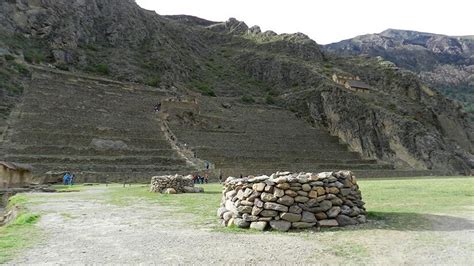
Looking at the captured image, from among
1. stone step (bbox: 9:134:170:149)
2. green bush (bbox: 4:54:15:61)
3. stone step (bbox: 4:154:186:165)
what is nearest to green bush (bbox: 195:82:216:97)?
green bush (bbox: 4:54:15:61)

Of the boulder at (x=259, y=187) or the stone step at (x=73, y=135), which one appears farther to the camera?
the stone step at (x=73, y=135)

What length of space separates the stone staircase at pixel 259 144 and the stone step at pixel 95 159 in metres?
4.52

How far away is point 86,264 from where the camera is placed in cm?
723

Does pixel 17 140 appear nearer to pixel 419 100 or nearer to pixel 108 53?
pixel 108 53

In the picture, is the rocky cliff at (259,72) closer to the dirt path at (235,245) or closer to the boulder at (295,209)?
the dirt path at (235,245)

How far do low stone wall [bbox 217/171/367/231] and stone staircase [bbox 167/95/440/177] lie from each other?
87.0ft

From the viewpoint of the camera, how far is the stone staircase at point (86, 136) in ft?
110

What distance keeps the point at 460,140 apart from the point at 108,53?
6224 cm

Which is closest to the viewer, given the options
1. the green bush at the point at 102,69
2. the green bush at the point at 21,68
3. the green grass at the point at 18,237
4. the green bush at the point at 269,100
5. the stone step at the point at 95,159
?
the green grass at the point at 18,237

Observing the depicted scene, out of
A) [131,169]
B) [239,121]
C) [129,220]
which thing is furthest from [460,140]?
[129,220]

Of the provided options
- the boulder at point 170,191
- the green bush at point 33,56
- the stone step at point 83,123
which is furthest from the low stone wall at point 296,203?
the green bush at point 33,56

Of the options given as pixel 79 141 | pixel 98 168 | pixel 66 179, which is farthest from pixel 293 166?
pixel 66 179

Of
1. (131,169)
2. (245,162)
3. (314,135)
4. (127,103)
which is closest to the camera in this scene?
(131,169)

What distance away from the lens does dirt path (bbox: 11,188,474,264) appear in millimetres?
7422
